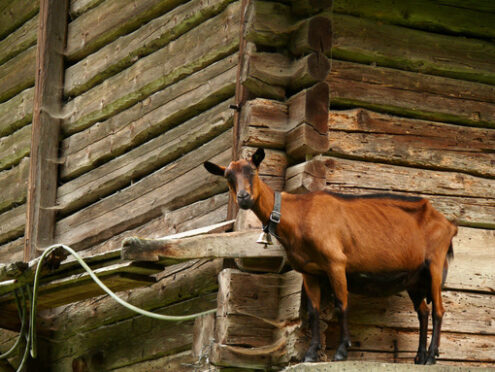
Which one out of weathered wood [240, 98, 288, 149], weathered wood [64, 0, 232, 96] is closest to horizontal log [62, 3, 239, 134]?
weathered wood [64, 0, 232, 96]

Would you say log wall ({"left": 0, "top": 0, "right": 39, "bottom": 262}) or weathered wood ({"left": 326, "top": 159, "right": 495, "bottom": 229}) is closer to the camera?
weathered wood ({"left": 326, "top": 159, "right": 495, "bottom": 229})

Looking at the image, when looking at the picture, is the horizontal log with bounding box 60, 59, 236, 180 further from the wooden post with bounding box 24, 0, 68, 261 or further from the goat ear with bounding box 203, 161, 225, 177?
the goat ear with bounding box 203, 161, 225, 177

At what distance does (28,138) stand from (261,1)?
383 centimetres

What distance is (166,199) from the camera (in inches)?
307

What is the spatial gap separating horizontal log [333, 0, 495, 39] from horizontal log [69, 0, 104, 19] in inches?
121

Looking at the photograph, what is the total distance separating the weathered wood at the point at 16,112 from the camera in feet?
32.9

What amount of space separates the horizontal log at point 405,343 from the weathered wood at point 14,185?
4.31 metres

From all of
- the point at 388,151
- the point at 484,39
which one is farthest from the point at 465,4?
the point at 388,151

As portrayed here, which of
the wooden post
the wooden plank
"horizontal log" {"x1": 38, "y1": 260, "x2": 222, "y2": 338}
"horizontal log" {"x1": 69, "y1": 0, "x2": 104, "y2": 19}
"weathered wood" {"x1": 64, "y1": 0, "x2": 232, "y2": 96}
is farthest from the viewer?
"horizontal log" {"x1": 69, "y1": 0, "x2": 104, "y2": 19}

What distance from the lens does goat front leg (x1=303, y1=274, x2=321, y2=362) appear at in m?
6.03

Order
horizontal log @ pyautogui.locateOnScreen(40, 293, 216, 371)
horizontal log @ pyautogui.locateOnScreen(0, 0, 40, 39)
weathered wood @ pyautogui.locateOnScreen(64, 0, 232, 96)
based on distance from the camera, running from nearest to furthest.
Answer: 1. horizontal log @ pyautogui.locateOnScreen(40, 293, 216, 371)
2. weathered wood @ pyautogui.locateOnScreen(64, 0, 232, 96)
3. horizontal log @ pyautogui.locateOnScreen(0, 0, 40, 39)

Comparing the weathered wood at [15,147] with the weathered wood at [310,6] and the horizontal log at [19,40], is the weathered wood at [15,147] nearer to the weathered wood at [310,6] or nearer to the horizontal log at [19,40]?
the horizontal log at [19,40]

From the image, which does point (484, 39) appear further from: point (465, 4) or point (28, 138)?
point (28, 138)

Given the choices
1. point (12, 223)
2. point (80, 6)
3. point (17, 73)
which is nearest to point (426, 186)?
point (80, 6)
